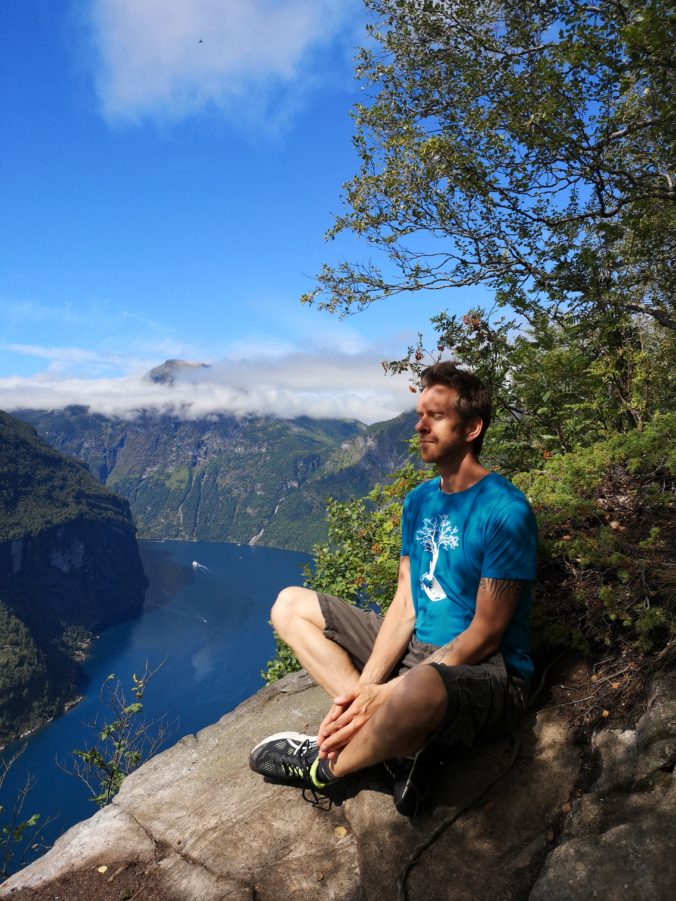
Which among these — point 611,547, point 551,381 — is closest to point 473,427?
point 611,547

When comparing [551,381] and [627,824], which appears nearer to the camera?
[627,824]

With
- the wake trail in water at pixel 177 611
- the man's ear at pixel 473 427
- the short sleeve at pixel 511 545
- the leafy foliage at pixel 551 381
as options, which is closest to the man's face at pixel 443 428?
the man's ear at pixel 473 427

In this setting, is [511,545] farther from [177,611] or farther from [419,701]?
[177,611]

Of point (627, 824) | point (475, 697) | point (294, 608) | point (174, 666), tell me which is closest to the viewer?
point (627, 824)

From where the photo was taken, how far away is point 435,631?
12.0ft

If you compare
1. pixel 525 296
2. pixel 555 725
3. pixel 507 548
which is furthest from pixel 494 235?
pixel 555 725

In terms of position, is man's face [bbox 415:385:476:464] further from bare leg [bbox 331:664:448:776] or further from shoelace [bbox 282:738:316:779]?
shoelace [bbox 282:738:316:779]

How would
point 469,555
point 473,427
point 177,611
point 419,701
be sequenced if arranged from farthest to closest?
1. point 177,611
2. point 473,427
3. point 469,555
4. point 419,701

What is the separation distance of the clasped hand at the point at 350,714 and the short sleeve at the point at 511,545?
35.4 inches

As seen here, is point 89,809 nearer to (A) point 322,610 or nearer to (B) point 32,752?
(B) point 32,752

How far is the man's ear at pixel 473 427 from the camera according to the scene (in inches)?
148

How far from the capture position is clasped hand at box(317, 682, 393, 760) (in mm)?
3264

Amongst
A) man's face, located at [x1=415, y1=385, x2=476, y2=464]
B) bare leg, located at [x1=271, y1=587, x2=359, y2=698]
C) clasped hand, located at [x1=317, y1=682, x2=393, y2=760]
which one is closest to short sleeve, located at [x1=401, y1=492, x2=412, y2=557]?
man's face, located at [x1=415, y1=385, x2=476, y2=464]

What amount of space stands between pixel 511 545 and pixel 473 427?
0.84m
